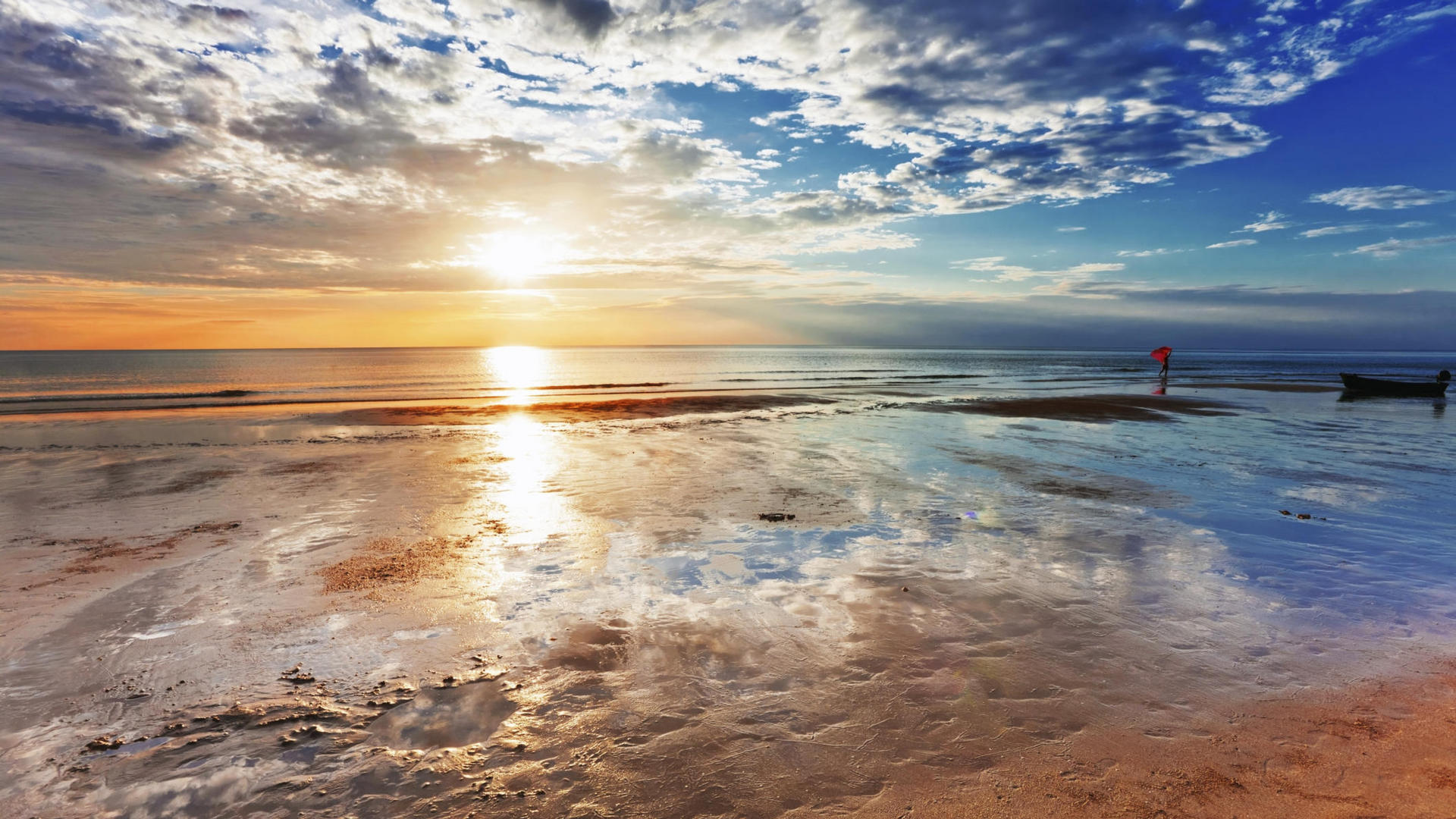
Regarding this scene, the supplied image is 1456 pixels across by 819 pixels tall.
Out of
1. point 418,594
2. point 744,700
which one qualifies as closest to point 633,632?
point 744,700

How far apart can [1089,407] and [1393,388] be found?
1016 inches

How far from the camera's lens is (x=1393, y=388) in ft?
126

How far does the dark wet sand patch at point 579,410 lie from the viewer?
26469mm

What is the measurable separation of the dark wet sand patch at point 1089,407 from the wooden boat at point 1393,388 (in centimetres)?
1410

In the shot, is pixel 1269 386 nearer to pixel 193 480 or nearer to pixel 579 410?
pixel 579 410

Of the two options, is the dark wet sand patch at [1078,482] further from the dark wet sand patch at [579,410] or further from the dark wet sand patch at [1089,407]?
the dark wet sand patch at [579,410]

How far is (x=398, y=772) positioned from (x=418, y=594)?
3.35m

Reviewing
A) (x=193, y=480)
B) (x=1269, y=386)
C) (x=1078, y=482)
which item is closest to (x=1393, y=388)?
(x=1269, y=386)

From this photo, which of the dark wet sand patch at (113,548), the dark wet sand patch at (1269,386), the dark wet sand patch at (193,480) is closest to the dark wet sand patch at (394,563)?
the dark wet sand patch at (113,548)

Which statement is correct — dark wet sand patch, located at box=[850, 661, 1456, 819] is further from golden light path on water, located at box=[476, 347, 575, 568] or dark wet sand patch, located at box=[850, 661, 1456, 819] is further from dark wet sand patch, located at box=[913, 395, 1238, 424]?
dark wet sand patch, located at box=[913, 395, 1238, 424]

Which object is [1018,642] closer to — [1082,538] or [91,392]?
[1082,538]

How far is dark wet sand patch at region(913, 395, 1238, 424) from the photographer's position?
86.5ft

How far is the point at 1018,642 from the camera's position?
229 inches

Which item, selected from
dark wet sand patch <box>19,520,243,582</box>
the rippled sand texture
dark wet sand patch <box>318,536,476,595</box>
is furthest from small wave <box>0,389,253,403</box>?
dark wet sand patch <box>318,536,476,595</box>
